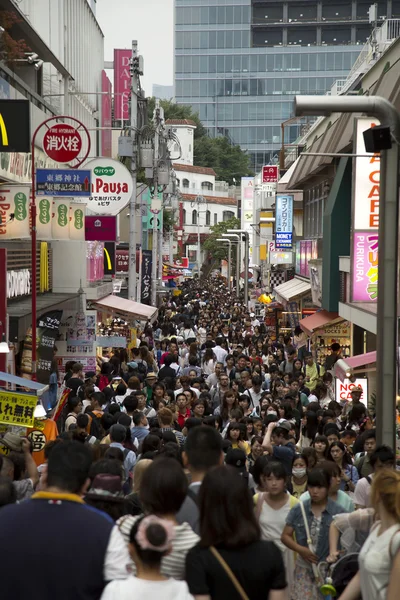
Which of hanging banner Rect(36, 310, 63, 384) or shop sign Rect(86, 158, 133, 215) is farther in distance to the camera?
shop sign Rect(86, 158, 133, 215)

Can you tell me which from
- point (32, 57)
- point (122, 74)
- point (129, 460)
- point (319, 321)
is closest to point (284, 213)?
point (319, 321)

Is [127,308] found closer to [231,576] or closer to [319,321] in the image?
[319,321]

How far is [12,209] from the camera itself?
21531 millimetres

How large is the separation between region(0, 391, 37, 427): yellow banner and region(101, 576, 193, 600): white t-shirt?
6.79 meters

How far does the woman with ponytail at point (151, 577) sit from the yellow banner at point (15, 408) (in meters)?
6.73

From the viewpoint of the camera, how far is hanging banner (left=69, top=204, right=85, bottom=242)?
88.9ft

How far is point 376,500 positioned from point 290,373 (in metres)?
17.1

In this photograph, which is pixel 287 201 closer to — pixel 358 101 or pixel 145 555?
pixel 358 101

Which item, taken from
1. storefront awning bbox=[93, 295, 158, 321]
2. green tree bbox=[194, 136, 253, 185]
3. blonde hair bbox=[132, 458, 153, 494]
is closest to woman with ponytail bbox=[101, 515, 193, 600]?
blonde hair bbox=[132, 458, 153, 494]

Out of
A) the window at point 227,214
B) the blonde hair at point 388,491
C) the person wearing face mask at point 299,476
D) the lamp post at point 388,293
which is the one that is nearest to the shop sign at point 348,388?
the person wearing face mask at point 299,476

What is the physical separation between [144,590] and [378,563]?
135 cm

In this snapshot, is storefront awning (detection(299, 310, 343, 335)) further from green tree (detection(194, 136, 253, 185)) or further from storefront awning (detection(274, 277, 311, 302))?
green tree (detection(194, 136, 253, 185))

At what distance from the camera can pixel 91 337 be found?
24.5 meters

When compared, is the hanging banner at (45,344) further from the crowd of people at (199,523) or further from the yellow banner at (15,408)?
the yellow banner at (15,408)
